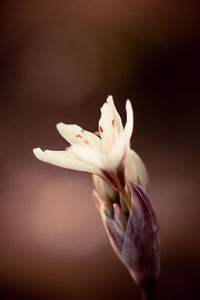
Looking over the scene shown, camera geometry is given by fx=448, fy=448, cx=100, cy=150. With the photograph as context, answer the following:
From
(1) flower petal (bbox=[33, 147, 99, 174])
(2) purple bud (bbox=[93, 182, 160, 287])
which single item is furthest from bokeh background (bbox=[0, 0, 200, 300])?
(1) flower petal (bbox=[33, 147, 99, 174])

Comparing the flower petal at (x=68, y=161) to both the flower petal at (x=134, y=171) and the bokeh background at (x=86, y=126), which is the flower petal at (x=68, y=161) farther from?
the bokeh background at (x=86, y=126)

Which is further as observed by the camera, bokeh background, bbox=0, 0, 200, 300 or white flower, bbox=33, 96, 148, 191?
bokeh background, bbox=0, 0, 200, 300

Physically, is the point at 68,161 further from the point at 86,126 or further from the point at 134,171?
the point at 86,126

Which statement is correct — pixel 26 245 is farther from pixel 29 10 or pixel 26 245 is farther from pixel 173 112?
pixel 29 10

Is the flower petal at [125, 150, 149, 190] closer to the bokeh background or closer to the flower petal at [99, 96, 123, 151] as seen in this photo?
the flower petal at [99, 96, 123, 151]

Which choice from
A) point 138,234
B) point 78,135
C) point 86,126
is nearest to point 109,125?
point 78,135

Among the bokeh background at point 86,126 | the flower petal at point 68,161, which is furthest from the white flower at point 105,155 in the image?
the bokeh background at point 86,126

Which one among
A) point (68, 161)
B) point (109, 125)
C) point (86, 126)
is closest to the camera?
point (68, 161)
